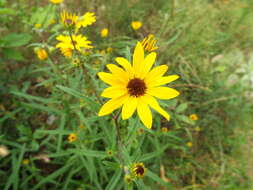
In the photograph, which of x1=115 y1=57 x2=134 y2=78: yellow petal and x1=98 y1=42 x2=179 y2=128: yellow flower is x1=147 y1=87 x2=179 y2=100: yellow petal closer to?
Result: x1=98 y1=42 x2=179 y2=128: yellow flower

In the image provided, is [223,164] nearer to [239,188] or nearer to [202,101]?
[239,188]

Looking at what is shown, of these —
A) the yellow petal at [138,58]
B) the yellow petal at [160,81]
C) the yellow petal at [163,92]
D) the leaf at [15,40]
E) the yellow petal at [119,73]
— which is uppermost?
the leaf at [15,40]

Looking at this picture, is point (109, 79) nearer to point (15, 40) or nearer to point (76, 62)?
point (76, 62)

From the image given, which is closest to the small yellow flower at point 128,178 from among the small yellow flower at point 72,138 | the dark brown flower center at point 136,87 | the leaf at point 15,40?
the dark brown flower center at point 136,87

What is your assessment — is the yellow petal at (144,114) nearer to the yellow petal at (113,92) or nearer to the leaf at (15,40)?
the yellow petal at (113,92)

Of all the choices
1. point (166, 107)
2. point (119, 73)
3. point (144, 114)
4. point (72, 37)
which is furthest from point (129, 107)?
point (166, 107)

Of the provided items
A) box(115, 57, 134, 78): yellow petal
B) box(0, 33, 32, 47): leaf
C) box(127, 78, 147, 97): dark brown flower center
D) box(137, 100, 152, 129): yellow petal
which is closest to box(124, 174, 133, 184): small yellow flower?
box(137, 100, 152, 129): yellow petal
